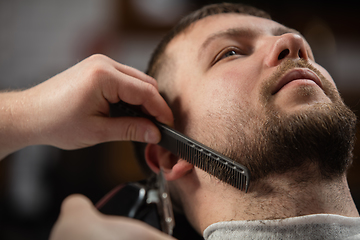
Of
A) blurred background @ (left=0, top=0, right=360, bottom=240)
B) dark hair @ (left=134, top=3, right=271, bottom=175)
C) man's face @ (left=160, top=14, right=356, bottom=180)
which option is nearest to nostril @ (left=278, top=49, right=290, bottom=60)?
man's face @ (left=160, top=14, right=356, bottom=180)

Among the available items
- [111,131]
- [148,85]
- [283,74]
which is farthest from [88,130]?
[283,74]

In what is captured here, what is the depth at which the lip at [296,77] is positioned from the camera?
0.72 meters

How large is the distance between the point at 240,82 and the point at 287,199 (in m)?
0.31

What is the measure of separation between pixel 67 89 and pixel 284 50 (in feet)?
1.96

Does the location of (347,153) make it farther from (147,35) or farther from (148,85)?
(147,35)

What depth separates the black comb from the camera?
68cm

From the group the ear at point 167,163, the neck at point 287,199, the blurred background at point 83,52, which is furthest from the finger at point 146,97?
the blurred background at point 83,52

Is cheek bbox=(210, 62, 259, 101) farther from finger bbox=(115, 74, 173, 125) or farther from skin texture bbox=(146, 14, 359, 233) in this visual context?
finger bbox=(115, 74, 173, 125)

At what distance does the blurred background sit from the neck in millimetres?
637

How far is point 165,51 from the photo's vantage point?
1011 millimetres

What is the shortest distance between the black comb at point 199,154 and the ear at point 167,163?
5 cm

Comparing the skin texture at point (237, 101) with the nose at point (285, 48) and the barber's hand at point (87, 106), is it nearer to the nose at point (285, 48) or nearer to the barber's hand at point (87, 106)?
the nose at point (285, 48)

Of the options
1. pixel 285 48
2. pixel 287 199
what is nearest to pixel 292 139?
pixel 287 199

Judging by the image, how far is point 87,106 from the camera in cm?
78
